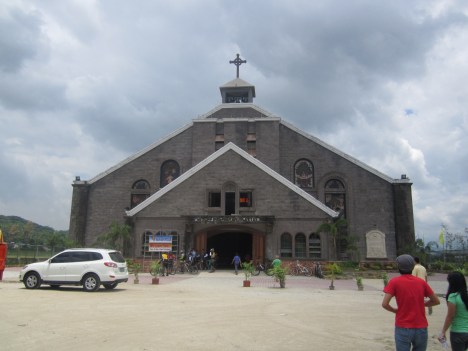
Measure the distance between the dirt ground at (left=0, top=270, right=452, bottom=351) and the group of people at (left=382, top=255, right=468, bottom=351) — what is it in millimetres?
2591

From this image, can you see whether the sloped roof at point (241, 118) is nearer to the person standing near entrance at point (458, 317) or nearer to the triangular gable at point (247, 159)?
the triangular gable at point (247, 159)

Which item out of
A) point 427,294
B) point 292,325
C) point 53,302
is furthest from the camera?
point 53,302

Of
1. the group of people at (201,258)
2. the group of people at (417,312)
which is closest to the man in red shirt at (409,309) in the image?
the group of people at (417,312)

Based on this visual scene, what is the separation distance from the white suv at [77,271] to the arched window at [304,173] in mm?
22457

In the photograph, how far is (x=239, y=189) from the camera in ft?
101

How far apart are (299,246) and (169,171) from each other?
14.8 m

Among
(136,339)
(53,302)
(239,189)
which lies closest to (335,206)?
(239,189)

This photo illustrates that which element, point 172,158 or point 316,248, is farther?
point 172,158

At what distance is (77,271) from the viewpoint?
1677 centimetres

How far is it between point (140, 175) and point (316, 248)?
17.3 m

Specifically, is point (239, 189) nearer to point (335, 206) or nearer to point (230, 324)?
point (335, 206)

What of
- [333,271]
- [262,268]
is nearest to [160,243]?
[262,268]

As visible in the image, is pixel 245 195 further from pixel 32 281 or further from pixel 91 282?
pixel 32 281

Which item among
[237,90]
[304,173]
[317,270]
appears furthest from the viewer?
[237,90]
